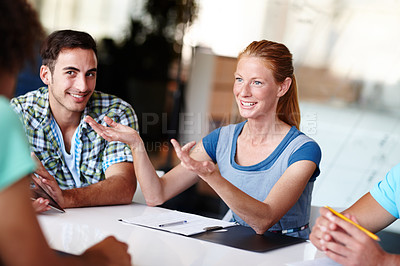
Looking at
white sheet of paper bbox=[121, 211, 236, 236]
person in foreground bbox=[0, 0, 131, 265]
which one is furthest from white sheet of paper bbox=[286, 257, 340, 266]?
person in foreground bbox=[0, 0, 131, 265]

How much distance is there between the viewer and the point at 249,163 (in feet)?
7.36

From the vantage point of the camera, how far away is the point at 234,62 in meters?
4.42

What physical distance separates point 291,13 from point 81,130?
2205 millimetres

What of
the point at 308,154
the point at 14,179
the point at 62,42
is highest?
the point at 62,42

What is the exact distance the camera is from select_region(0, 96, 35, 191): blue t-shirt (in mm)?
848

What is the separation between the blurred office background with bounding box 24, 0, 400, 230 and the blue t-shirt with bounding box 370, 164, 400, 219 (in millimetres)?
1740

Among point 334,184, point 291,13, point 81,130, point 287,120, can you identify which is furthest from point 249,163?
point 291,13

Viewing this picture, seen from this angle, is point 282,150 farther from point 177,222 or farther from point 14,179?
point 14,179

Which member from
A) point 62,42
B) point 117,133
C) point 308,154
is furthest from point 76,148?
point 308,154

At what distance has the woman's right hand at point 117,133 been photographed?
211 centimetres

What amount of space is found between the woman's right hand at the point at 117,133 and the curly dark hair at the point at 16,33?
111 centimetres

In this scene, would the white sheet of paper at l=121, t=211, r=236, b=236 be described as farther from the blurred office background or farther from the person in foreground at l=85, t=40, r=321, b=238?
the blurred office background

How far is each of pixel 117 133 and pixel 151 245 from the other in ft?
2.34

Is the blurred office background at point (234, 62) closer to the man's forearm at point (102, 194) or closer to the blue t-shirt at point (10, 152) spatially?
the man's forearm at point (102, 194)
